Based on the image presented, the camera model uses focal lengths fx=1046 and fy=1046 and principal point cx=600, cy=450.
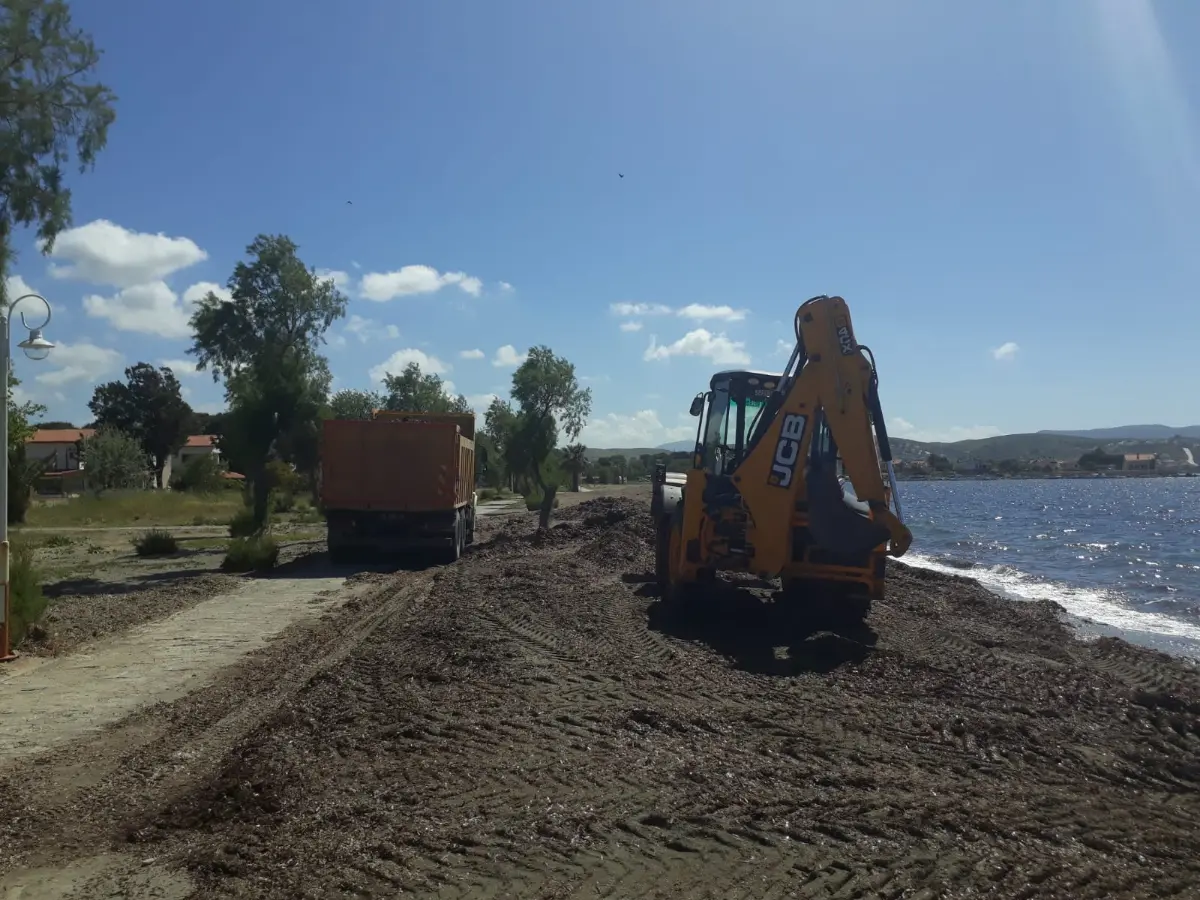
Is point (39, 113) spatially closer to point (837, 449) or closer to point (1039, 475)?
point (837, 449)

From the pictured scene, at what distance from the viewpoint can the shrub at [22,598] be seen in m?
10.7

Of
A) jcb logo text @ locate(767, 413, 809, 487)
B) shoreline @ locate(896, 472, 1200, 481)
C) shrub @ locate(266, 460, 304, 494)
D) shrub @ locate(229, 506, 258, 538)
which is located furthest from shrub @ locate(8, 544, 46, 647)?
shoreline @ locate(896, 472, 1200, 481)

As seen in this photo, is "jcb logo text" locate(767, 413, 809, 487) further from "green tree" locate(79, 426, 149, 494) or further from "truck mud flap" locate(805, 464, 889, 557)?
"green tree" locate(79, 426, 149, 494)

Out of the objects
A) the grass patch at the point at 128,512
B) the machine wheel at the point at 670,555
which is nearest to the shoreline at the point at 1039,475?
the grass patch at the point at 128,512

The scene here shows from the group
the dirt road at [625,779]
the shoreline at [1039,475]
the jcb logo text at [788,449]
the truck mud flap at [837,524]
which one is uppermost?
the jcb logo text at [788,449]

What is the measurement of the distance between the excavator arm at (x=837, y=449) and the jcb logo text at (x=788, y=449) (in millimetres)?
11

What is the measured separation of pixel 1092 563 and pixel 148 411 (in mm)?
72274

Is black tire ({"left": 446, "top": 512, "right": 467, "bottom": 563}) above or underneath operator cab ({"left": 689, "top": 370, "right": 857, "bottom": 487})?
underneath

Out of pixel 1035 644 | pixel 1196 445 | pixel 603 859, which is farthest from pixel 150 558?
pixel 1196 445

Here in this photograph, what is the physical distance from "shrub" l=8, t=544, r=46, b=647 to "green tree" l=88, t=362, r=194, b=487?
7375 cm

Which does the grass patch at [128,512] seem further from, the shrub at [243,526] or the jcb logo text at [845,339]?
the jcb logo text at [845,339]

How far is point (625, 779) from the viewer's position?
5.91 meters

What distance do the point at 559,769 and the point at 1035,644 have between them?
814 centimetres

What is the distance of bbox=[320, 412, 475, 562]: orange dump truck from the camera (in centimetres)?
2038
